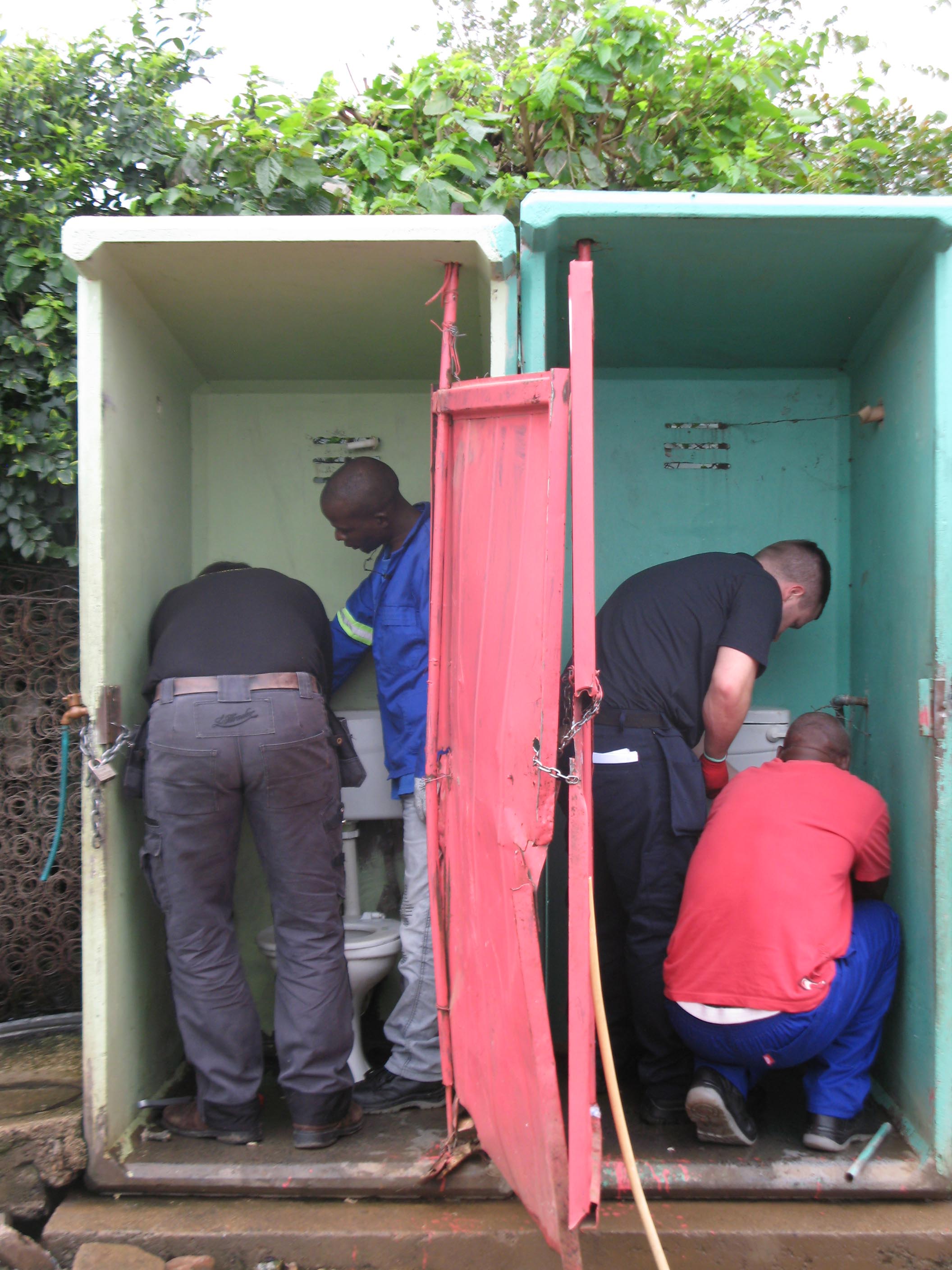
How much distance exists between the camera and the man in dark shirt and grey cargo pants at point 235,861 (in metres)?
2.48

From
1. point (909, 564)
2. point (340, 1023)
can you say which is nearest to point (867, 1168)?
point (340, 1023)

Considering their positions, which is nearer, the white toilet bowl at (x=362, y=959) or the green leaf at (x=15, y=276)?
the white toilet bowl at (x=362, y=959)

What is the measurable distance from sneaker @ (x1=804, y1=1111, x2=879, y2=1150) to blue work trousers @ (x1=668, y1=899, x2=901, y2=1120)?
0.02 metres

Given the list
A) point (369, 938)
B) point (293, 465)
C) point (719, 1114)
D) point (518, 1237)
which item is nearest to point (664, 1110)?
point (719, 1114)

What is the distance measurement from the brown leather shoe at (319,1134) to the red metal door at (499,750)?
16.9 inches

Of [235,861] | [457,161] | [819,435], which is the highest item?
[457,161]

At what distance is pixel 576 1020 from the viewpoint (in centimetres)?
171

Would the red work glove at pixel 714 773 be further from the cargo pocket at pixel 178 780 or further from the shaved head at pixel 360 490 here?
the cargo pocket at pixel 178 780

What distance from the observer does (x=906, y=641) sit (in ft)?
8.53

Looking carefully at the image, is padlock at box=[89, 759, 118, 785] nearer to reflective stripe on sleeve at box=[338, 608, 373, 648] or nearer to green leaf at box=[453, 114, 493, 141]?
reflective stripe on sleeve at box=[338, 608, 373, 648]

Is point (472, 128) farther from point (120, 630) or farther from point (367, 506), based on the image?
point (120, 630)

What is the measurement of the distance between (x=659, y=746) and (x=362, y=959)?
3.64 feet

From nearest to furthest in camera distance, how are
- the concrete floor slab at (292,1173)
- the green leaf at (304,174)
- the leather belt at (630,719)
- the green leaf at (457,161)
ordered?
the concrete floor slab at (292,1173)
the leather belt at (630,719)
the green leaf at (457,161)
the green leaf at (304,174)

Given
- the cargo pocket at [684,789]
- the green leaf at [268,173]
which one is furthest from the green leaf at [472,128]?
the cargo pocket at [684,789]
